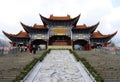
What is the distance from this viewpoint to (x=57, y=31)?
191ft

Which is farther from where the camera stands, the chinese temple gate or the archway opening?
the archway opening

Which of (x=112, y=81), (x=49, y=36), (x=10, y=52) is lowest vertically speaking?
(x=112, y=81)

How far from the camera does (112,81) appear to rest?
17.3m

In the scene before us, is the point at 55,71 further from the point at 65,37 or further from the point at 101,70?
the point at 65,37

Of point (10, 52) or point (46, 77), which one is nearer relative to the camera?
point (46, 77)

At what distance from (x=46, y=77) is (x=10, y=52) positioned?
22.2 m

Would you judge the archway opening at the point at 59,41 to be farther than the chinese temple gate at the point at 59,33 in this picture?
Yes

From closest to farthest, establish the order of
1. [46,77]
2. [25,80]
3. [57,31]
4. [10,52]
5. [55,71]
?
[25,80]
[46,77]
[55,71]
[10,52]
[57,31]

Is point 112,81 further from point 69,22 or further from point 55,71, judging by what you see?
point 69,22

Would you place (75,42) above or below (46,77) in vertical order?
above

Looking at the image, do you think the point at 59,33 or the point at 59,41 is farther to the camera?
the point at 59,41

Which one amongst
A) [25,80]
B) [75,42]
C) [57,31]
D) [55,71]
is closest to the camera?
[25,80]

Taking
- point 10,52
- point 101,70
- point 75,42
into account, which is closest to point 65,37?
point 75,42

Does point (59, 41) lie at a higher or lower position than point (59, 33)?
lower
